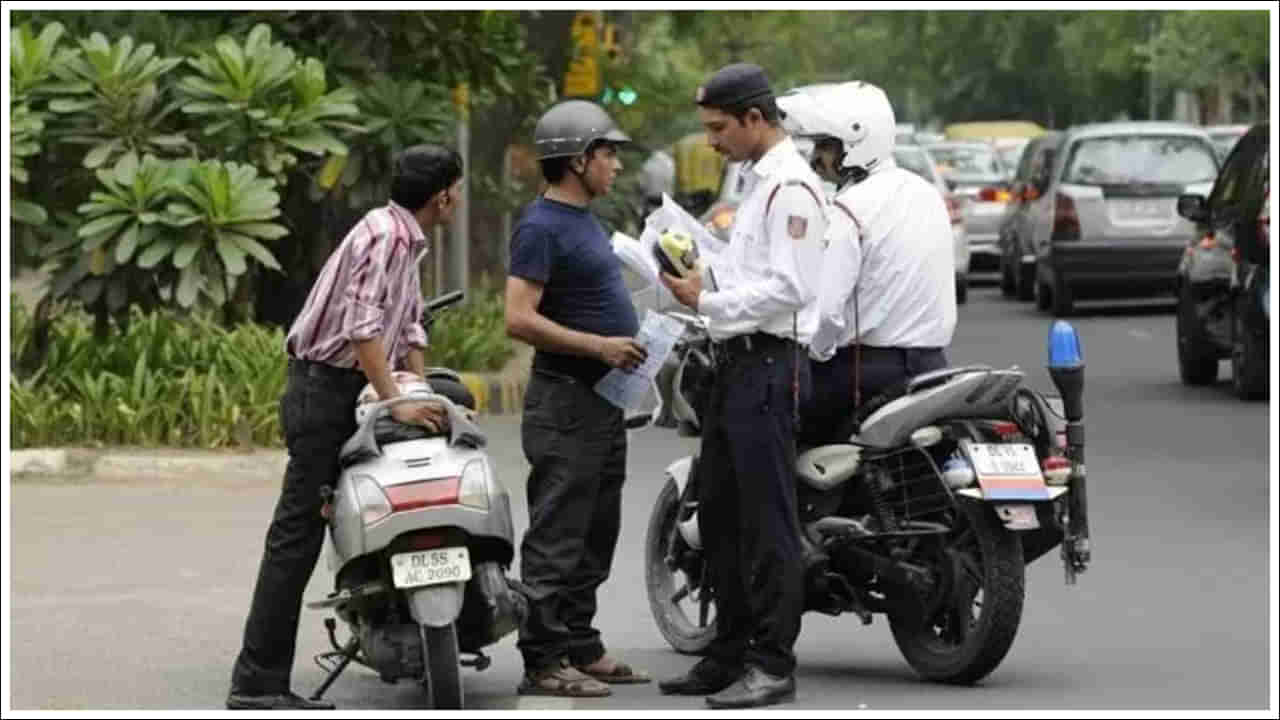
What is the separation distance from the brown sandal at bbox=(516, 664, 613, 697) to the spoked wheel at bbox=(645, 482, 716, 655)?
788mm

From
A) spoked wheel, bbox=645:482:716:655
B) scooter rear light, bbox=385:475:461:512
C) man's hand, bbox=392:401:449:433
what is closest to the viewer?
scooter rear light, bbox=385:475:461:512

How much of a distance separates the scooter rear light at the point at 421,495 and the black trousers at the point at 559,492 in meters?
0.60

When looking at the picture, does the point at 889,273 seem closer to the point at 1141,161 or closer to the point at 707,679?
the point at 707,679

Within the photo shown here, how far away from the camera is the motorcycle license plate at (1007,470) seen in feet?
30.5

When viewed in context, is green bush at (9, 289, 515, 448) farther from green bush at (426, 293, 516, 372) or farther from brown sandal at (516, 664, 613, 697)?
brown sandal at (516, 664, 613, 697)

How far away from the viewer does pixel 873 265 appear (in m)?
9.70

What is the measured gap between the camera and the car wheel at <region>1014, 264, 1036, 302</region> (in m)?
32.0

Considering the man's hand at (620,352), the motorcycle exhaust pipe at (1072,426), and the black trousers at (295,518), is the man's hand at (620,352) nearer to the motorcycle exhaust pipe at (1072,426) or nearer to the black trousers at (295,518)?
the black trousers at (295,518)

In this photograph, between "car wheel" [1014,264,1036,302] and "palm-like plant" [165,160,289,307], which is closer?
"palm-like plant" [165,160,289,307]

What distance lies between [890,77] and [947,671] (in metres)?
93.1

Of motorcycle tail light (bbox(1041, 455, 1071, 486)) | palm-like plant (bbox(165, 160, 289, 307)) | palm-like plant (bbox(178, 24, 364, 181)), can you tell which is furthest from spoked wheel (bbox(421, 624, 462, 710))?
palm-like plant (bbox(178, 24, 364, 181))

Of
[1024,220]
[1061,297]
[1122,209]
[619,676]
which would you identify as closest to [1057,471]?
[619,676]

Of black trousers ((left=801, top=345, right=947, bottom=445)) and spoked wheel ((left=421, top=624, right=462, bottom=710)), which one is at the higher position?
black trousers ((left=801, top=345, right=947, bottom=445))

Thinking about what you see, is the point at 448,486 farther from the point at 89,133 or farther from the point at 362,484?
the point at 89,133
